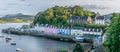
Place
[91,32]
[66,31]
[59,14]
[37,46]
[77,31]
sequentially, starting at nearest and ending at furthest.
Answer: [37,46], [91,32], [77,31], [66,31], [59,14]

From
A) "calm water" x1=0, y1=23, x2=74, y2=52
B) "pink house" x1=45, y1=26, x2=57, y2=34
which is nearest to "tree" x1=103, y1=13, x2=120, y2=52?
"calm water" x1=0, y1=23, x2=74, y2=52

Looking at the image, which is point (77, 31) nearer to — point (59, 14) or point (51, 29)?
point (51, 29)

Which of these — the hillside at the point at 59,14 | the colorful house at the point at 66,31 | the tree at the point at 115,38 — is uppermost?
the tree at the point at 115,38

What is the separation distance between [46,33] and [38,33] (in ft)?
3.15

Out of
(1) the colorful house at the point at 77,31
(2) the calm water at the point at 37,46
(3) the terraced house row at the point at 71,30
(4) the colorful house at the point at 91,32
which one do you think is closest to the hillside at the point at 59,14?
(3) the terraced house row at the point at 71,30

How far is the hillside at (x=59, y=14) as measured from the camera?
31.1m

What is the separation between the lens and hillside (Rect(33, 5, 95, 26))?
31.1 m

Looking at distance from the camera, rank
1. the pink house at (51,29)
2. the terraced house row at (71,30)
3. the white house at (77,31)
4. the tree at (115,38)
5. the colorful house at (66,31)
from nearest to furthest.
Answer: the tree at (115,38), the terraced house row at (71,30), the white house at (77,31), the colorful house at (66,31), the pink house at (51,29)

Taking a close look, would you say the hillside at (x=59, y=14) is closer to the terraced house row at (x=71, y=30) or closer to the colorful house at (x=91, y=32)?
the terraced house row at (x=71, y=30)

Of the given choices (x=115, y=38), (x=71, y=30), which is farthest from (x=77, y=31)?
(x=115, y=38)

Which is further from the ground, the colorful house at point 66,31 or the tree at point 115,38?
the tree at point 115,38

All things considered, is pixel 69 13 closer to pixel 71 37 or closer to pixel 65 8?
pixel 65 8

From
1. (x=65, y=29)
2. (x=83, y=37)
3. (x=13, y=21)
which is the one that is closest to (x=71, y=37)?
(x=83, y=37)

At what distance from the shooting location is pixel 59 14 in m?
32.6
